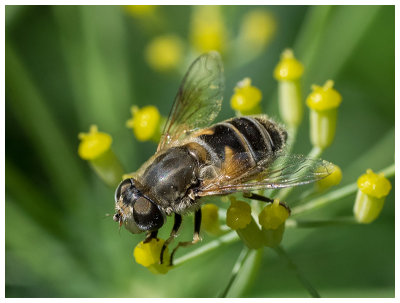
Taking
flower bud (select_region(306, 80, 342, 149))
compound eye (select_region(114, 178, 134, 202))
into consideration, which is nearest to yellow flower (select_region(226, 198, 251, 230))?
compound eye (select_region(114, 178, 134, 202))

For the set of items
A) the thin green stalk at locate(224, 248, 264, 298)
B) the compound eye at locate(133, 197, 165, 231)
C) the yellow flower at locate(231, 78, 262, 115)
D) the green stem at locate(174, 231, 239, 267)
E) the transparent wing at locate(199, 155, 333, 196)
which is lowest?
the thin green stalk at locate(224, 248, 264, 298)

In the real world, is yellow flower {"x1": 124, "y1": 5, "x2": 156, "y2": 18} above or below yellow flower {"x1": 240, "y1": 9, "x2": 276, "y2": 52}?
above

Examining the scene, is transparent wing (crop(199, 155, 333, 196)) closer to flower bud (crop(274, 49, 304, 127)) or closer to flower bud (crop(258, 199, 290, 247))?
flower bud (crop(258, 199, 290, 247))

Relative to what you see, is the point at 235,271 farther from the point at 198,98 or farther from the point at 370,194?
the point at 198,98

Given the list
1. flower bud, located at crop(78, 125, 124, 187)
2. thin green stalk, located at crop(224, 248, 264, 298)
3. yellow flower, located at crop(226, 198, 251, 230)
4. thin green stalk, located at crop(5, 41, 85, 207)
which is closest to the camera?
yellow flower, located at crop(226, 198, 251, 230)

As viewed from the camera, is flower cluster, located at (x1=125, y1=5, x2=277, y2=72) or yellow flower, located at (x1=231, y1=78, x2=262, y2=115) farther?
flower cluster, located at (x1=125, y1=5, x2=277, y2=72)

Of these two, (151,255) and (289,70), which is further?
(289,70)

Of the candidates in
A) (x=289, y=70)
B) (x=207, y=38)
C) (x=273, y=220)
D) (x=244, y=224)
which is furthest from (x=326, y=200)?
(x=207, y=38)

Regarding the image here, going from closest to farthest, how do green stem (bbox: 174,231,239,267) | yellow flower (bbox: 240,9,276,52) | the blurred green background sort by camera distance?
green stem (bbox: 174,231,239,267) → the blurred green background → yellow flower (bbox: 240,9,276,52)
